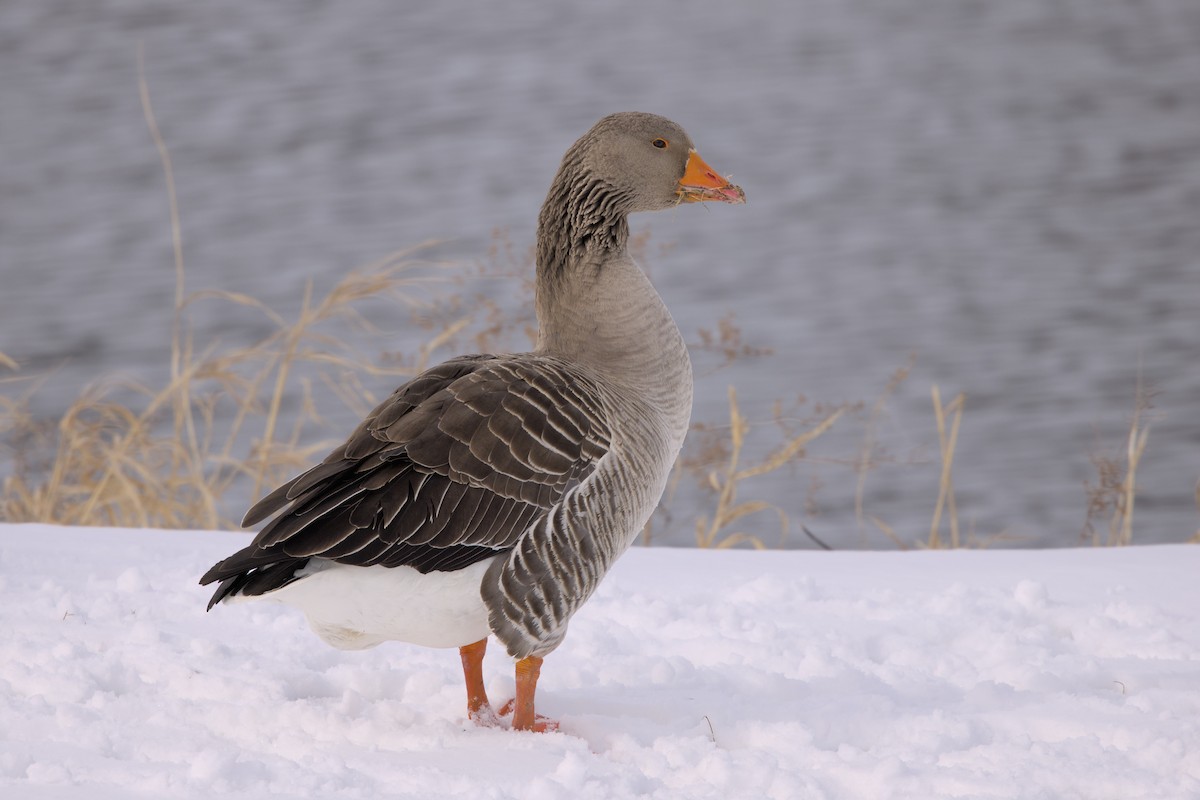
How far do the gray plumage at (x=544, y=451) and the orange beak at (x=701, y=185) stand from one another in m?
0.04

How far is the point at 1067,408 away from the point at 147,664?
27.4ft

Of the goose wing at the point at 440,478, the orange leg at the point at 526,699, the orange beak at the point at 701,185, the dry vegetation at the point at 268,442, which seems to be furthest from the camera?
the dry vegetation at the point at 268,442

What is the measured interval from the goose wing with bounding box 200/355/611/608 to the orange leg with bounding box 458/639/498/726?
1.60 feet

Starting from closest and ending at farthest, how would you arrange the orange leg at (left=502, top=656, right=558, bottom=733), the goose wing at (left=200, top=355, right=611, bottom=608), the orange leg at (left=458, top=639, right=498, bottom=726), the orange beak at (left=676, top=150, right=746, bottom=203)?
the goose wing at (left=200, top=355, right=611, bottom=608), the orange leg at (left=502, top=656, right=558, bottom=733), the orange leg at (left=458, top=639, right=498, bottom=726), the orange beak at (left=676, top=150, right=746, bottom=203)

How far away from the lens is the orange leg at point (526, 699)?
3.48 metres

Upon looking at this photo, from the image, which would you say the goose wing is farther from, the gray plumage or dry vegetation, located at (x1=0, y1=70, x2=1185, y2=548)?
dry vegetation, located at (x1=0, y1=70, x2=1185, y2=548)

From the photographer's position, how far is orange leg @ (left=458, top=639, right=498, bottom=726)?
3.59 metres

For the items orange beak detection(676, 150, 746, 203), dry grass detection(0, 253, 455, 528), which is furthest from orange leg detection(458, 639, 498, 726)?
dry grass detection(0, 253, 455, 528)

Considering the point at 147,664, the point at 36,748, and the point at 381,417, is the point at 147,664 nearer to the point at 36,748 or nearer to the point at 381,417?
the point at 36,748

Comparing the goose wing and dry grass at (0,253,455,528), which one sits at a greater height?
the goose wing

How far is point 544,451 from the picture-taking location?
3348mm

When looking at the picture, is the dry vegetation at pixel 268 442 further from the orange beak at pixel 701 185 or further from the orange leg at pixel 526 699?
the orange leg at pixel 526 699

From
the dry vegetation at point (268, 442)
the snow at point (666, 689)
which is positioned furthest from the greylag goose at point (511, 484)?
the dry vegetation at point (268, 442)

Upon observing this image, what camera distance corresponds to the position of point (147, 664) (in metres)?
3.73
